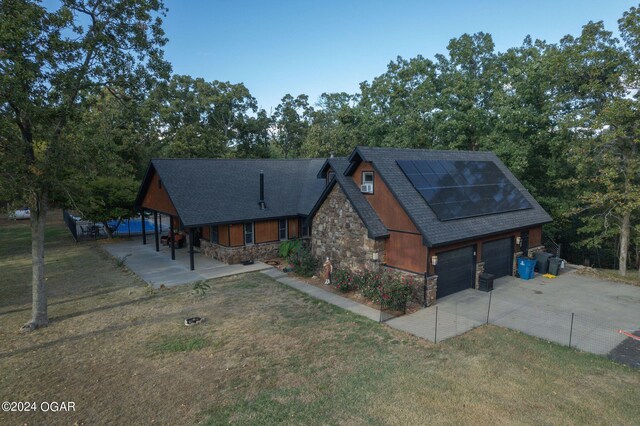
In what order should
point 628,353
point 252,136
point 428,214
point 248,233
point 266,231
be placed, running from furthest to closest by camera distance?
point 252,136
point 266,231
point 248,233
point 428,214
point 628,353

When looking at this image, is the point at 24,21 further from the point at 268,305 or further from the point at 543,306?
the point at 543,306

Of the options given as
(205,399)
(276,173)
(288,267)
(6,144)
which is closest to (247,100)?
(276,173)

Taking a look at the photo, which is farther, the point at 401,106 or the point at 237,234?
the point at 401,106

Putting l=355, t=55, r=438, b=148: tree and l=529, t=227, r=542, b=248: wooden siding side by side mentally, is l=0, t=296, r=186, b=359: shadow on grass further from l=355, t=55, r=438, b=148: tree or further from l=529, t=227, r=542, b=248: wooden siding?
l=355, t=55, r=438, b=148: tree

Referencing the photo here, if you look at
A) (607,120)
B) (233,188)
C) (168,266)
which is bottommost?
(168,266)

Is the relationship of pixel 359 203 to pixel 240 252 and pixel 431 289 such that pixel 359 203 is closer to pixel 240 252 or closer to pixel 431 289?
pixel 431 289

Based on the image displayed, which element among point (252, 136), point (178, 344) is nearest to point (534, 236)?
point (178, 344)

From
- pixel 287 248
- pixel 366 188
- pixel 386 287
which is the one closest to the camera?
pixel 386 287

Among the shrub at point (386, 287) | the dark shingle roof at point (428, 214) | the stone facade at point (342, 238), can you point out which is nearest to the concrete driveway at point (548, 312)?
the shrub at point (386, 287)
